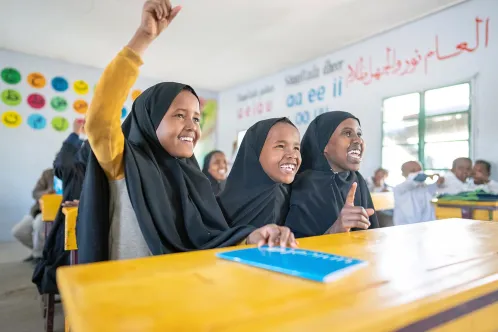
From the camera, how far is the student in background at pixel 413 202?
3.34 m

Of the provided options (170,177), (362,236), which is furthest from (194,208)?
(362,236)

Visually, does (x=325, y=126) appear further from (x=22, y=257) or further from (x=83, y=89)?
(x=83, y=89)

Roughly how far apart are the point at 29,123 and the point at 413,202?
539 cm

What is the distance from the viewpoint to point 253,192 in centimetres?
156

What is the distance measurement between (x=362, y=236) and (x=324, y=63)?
500 centimetres

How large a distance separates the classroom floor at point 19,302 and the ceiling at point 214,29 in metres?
2.81

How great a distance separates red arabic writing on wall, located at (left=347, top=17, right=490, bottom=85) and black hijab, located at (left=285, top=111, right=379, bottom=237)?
2.82m

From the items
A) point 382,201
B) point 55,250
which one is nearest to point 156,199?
point 55,250

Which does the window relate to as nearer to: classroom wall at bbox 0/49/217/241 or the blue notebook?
the blue notebook

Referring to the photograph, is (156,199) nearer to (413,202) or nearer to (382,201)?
(382,201)

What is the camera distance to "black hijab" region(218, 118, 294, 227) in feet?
5.01

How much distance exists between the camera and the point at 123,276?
0.50m

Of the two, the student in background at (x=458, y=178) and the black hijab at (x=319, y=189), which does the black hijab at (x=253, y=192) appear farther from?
the student in background at (x=458, y=178)

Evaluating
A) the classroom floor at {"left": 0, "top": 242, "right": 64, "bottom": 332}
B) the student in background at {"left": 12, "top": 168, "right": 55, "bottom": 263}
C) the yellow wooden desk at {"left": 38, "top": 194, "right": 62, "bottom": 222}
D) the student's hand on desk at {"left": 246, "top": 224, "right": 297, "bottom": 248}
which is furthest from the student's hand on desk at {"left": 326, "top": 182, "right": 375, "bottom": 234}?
the student in background at {"left": 12, "top": 168, "right": 55, "bottom": 263}
